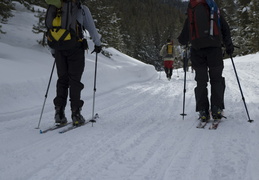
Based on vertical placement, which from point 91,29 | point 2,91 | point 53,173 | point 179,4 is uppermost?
point 179,4

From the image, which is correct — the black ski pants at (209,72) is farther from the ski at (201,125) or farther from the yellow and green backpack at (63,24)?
the yellow and green backpack at (63,24)

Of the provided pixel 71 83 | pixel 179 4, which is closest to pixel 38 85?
pixel 71 83

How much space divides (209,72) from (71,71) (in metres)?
2.30

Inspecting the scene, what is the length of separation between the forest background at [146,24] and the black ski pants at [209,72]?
2.58ft

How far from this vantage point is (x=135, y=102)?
21.2 feet

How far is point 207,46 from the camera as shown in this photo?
4.18 m

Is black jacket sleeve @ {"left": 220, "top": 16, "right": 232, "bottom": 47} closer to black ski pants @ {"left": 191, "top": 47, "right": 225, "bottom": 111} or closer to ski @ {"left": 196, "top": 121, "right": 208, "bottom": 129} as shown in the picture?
black ski pants @ {"left": 191, "top": 47, "right": 225, "bottom": 111}

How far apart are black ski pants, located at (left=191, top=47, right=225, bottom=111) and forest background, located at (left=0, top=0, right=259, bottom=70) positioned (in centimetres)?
79

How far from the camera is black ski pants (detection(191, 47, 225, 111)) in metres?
4.27

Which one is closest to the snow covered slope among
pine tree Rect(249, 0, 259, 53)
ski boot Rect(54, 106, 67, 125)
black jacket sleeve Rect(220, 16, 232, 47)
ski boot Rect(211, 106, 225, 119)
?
ski boot Rect(211, 106, 225, 119)

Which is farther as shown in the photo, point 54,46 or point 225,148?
point 54,46

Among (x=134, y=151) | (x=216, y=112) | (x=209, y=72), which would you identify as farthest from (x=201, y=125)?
(x=134, y=151)

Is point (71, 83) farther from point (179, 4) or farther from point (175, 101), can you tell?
point (179, 4)

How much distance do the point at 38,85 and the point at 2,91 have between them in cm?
118
